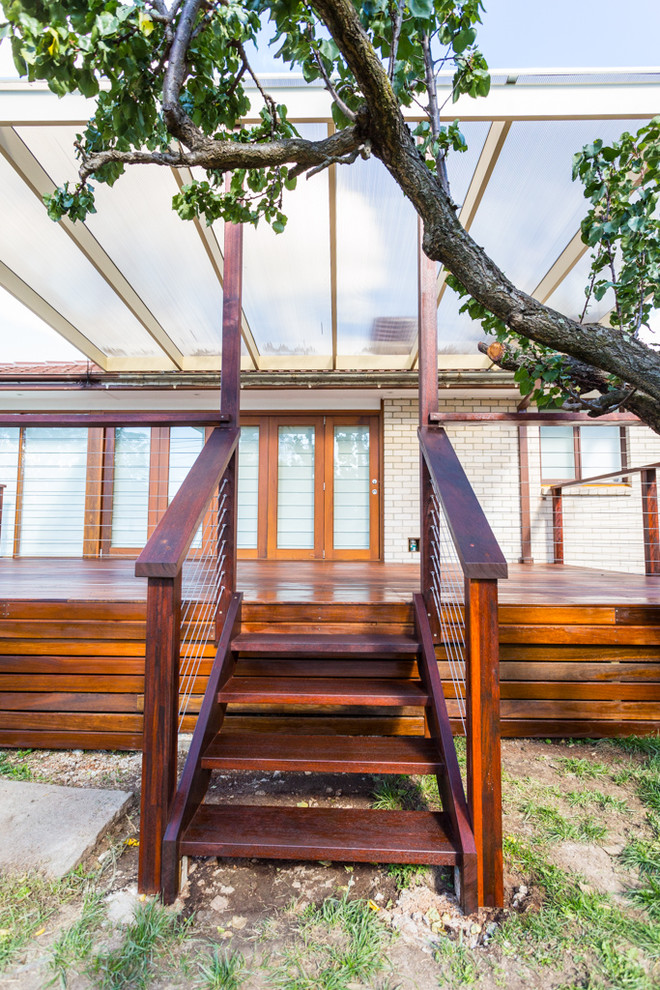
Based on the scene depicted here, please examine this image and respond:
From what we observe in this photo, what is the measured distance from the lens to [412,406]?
6.90 m

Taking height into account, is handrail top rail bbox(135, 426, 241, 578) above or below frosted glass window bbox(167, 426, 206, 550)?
below

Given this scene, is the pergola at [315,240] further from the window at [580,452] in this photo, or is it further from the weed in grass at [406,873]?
the weed in grass at [406,873]

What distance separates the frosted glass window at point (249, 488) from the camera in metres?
7.09

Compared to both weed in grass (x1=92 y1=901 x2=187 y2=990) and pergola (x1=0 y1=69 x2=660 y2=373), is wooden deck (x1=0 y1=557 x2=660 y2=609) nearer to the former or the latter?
weed in grass (x1=92 y1=901 x2=187 y2=990)

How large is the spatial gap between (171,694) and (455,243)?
1.62 meters

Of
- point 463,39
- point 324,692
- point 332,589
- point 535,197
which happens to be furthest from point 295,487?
point 463,39

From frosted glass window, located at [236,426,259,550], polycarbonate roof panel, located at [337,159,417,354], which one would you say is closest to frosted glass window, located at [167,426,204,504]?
frosted glass window, located at [236,426,259,550]

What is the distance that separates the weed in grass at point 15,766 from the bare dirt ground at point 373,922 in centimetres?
60

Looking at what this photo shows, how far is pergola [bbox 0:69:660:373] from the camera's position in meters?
3.32

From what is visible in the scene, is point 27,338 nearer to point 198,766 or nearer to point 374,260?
point 374,260

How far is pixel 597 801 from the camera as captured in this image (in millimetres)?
2029

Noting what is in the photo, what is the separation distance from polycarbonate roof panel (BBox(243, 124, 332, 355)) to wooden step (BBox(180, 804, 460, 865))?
3.65 meters

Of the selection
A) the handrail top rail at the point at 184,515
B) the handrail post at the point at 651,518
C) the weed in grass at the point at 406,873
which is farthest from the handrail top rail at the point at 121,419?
the handrail post at the point at 651,518

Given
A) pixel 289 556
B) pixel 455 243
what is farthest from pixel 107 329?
pixel 455 243
